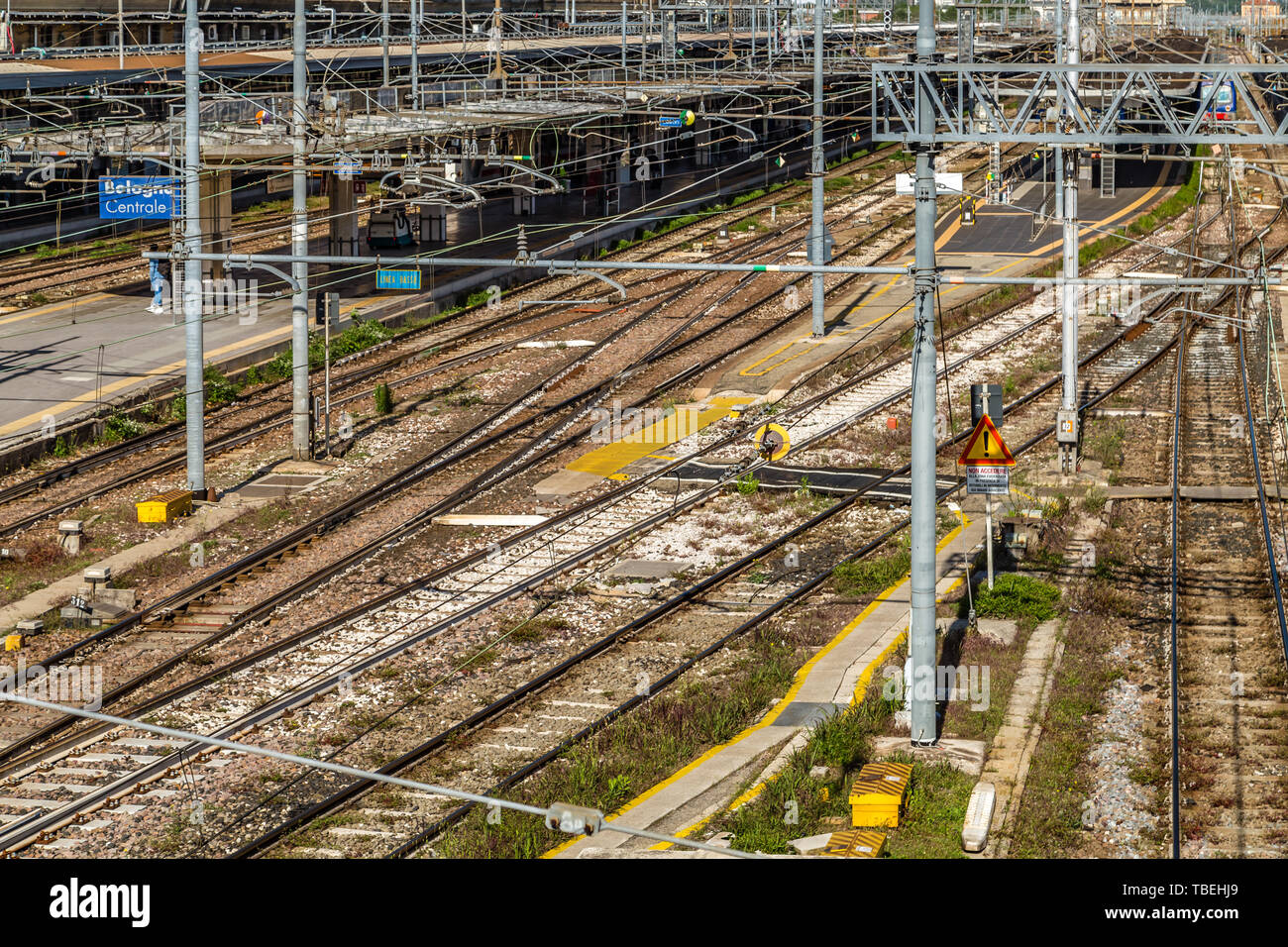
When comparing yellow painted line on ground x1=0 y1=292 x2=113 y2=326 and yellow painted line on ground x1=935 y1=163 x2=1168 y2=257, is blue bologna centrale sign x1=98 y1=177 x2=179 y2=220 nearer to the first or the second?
yellow painted line on ground x1=0 y1=292 x2=113 y2=326

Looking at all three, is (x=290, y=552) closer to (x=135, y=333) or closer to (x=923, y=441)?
(x=923, y=441)

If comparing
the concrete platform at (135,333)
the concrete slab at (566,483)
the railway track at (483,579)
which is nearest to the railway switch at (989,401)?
the railway track at (483,579)

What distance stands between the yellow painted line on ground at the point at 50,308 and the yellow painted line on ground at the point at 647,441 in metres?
15.1

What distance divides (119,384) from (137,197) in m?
3.26

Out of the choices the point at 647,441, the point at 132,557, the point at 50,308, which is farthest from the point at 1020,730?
the point at 50,308

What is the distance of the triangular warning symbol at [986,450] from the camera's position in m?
15.9

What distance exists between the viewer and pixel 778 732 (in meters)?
14.3

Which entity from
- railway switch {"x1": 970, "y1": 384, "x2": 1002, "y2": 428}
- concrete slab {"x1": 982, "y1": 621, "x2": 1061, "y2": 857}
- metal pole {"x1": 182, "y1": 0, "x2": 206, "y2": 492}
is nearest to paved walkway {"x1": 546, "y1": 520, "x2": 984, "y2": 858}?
concrete slab {"x1": 982, "y1": 621, "x2": 1061, "y2": 857}

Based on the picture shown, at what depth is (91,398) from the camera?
2744cm

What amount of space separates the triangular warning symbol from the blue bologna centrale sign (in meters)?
15.5

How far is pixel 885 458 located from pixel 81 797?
14.4 m

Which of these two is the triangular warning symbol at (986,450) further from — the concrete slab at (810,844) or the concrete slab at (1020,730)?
the concrete slab at (810,844)

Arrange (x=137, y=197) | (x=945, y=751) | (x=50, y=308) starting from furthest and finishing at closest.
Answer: (x=50, y=308)
(x=137, y=197)
(x=945, y=751)
